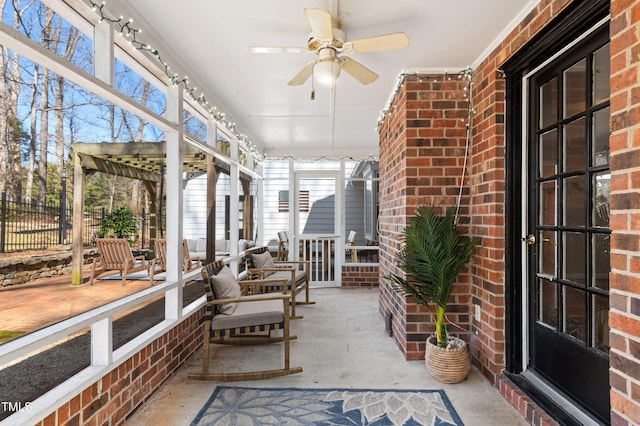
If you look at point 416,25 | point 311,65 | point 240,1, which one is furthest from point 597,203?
point 240,1

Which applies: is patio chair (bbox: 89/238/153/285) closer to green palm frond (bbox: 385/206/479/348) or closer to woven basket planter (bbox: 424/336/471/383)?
green palm frond (bbox: 385/206/479/348)

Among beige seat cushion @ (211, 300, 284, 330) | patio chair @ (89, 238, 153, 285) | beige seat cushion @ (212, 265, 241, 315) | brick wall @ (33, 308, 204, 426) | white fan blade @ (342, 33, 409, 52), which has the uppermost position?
white fan blade @ (342, 33, 409, 52)

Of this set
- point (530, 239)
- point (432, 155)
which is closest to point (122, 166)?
point (432, 155)

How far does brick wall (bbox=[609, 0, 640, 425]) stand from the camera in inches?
54.1

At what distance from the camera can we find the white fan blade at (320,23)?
1834mm

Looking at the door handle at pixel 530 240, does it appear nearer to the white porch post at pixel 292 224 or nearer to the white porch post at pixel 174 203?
the white porch post at pixel 174 203

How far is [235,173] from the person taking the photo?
4492 mm

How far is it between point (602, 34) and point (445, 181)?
1437 mm

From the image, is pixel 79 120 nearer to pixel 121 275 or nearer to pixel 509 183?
pixel 121 275

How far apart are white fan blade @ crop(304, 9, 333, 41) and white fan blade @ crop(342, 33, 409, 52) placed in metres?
0.14

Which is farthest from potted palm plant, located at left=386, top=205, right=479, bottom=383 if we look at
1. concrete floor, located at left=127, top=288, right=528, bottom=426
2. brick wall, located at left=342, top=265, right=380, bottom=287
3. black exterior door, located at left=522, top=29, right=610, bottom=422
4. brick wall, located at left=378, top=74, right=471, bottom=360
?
brick wall, located at left=342, top=265, right=380, bottom=287

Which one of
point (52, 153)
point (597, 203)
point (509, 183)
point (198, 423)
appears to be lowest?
point (198, 423)

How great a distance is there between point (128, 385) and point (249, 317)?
86cm

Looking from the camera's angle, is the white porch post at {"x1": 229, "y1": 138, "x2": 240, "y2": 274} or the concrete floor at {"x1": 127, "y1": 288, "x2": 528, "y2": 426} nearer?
the concrete floor at {"x1": 127, "y1": 288, "x2": 528, "y2": 426}
